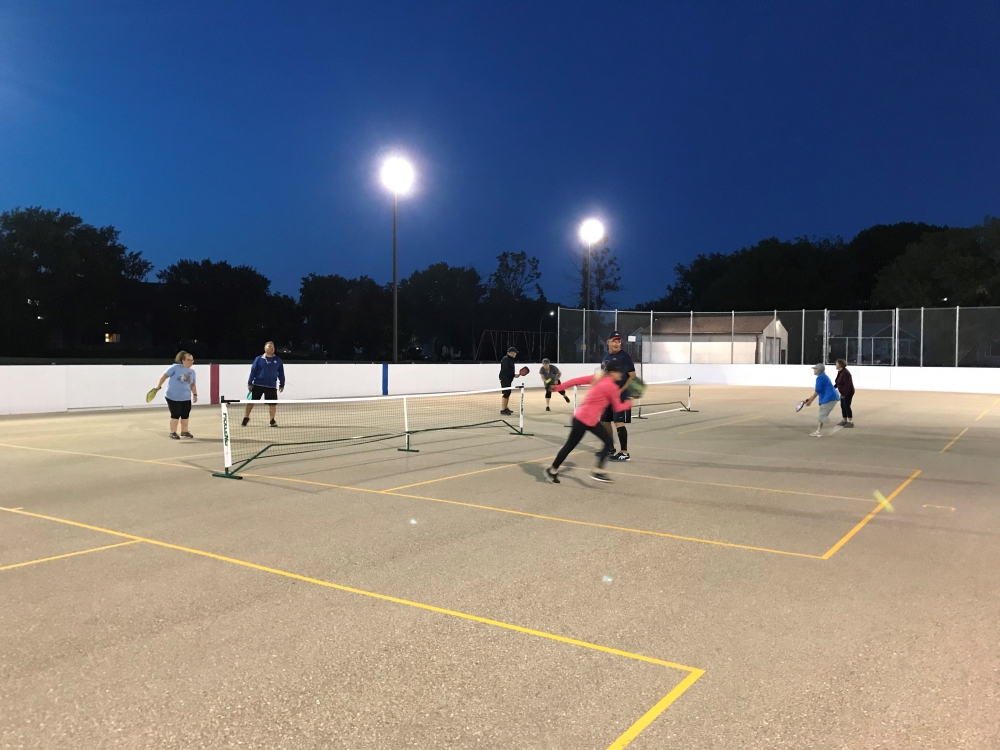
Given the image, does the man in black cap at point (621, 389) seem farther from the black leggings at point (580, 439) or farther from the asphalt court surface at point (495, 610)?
the asphalt court surface at point (495, 610)

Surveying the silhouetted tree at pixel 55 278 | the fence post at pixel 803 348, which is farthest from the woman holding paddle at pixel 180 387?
the silhouetted tree at pixel 55 278

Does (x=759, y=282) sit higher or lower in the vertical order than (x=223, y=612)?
higher

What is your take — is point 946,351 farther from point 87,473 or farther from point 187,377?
point 87,473

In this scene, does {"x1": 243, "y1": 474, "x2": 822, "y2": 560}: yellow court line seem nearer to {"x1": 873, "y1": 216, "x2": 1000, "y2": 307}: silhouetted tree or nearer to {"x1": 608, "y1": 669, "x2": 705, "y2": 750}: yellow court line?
{"x1": 608, "y1": 669, "x2": 705, "y2": 750}: yellow court line

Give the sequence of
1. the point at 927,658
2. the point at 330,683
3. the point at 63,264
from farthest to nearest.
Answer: the point at 63,264, the point at 927,658, the point at 330,683

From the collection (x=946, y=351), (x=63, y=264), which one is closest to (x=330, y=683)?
(x=946, y=351)

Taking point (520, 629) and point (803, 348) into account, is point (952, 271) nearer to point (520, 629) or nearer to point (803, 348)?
point (803, 348)

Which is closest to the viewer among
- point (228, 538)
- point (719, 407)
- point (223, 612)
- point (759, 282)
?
point (223, 612)

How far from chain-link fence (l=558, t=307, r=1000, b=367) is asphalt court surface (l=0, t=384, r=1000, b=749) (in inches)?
1174

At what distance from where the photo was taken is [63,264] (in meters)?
73.4

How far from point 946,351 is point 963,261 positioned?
2905 cm

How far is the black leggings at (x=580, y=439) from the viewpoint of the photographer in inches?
400

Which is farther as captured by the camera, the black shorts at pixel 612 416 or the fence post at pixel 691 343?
the fence post at pixel 691 343

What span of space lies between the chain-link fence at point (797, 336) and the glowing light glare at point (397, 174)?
1386 centimetres
